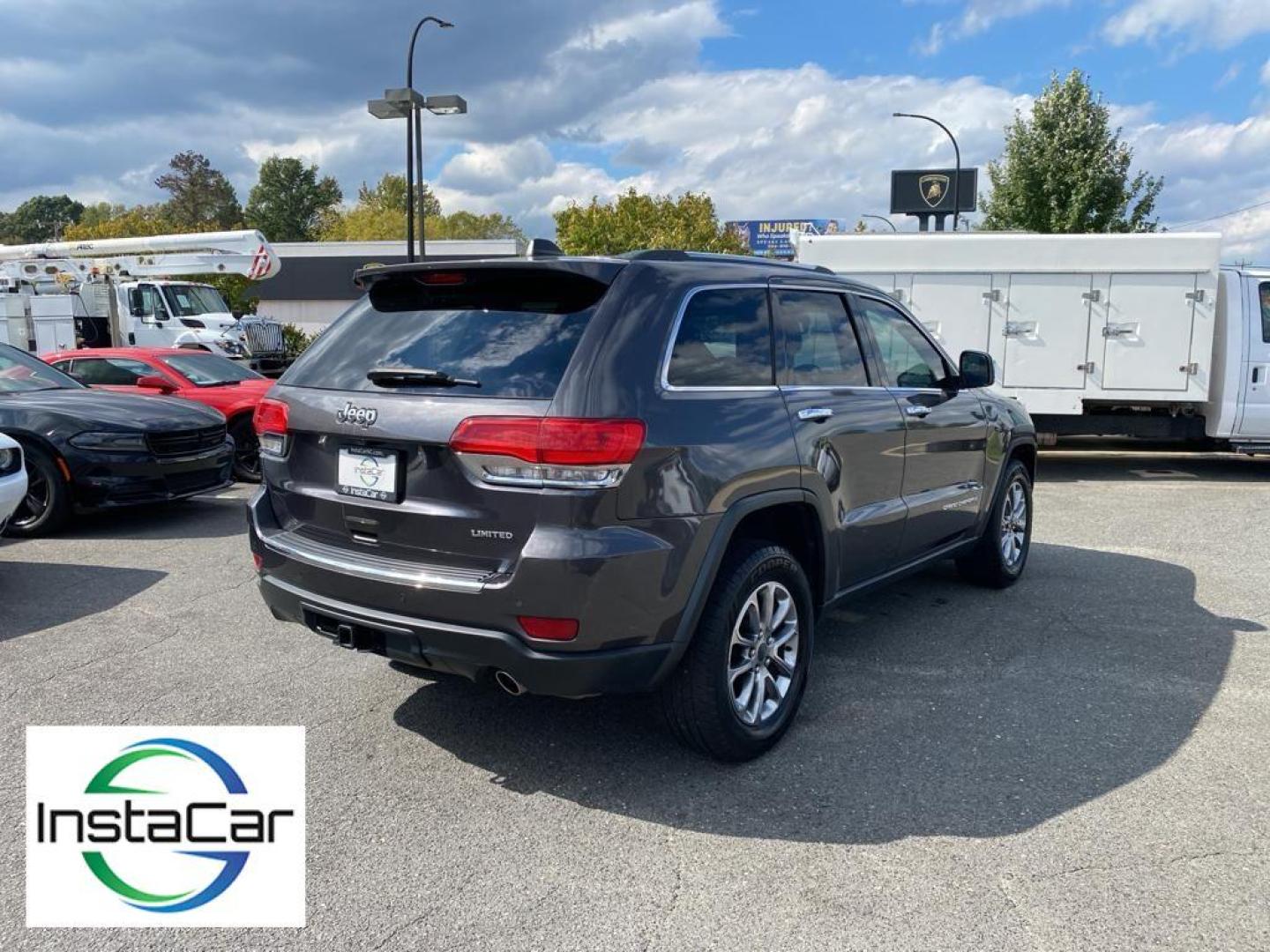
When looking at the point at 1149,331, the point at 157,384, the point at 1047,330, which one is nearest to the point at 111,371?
the point at 157,384

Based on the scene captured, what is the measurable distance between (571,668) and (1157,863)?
1938 mm

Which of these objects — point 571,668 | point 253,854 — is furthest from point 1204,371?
point 253,854

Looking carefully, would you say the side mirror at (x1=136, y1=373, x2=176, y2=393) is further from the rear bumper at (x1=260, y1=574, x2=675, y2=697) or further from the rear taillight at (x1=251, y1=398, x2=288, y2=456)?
the rear bumper at (x1=260, y1=574, x2=675, y2=697)

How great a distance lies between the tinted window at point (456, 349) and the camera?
3.22 meters

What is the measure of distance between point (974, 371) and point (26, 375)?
7.85m

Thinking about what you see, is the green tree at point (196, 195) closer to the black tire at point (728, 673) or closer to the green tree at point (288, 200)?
the green tree at point (288, 200)

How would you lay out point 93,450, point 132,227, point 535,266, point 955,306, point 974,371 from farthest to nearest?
point 132,227 → point 955,306 → point 93,450 → point 974,371 → point 535,266

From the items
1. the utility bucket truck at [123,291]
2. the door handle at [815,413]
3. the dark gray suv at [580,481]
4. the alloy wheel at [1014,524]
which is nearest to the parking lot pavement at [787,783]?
the alloy wheel at [1014,524]

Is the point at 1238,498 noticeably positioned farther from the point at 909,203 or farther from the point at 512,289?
the point at 909,203

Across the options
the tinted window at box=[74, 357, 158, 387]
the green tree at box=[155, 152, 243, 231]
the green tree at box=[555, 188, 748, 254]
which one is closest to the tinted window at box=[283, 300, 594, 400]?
the tinted window at box=[74, 357, 158, 387]

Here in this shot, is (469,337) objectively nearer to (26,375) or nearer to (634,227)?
(26,375)

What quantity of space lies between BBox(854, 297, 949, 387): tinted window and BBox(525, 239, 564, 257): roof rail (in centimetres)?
168

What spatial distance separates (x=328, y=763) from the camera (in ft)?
12.0

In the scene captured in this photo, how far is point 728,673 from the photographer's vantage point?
3520 millimetres
